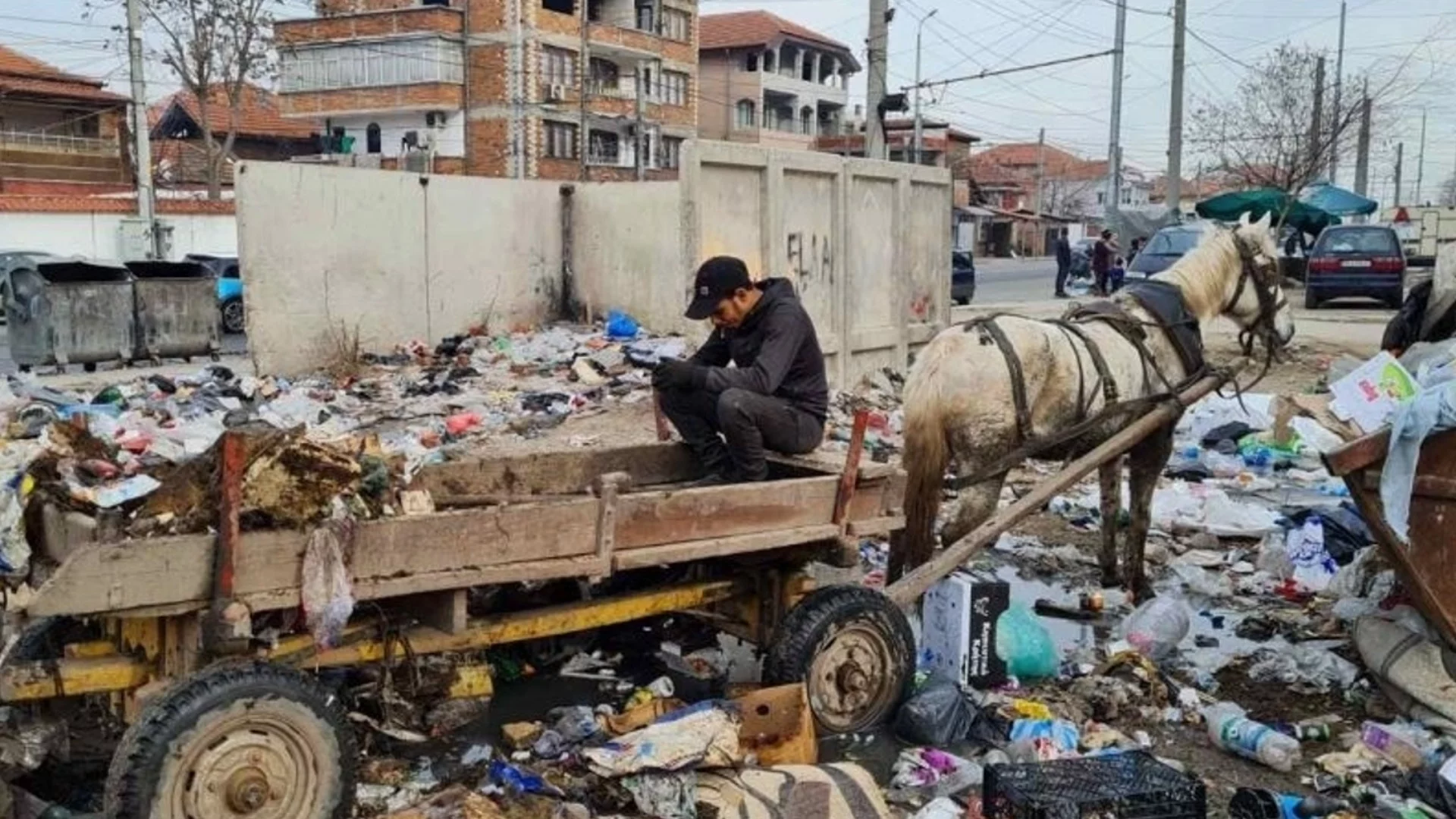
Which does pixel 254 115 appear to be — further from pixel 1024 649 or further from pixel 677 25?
pixel 1024 649

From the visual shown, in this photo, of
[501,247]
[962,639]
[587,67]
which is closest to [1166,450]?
[962,639]

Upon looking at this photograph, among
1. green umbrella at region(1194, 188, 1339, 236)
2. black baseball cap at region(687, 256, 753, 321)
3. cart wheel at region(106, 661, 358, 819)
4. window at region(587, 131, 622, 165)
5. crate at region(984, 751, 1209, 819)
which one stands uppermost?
window at region(587, 131, 622, 165)

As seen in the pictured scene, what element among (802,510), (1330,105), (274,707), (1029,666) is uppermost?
(1330,105)

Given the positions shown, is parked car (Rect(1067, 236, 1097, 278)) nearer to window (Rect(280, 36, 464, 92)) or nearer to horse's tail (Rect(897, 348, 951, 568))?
window (Rect(280, 36, 464, 92))

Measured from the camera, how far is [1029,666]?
18.0ft

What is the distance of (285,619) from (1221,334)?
15.6m

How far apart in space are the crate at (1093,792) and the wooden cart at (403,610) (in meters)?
0.95

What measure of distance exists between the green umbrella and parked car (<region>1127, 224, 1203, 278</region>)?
3.87 meters

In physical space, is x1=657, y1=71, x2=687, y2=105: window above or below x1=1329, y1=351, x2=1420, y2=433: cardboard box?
above

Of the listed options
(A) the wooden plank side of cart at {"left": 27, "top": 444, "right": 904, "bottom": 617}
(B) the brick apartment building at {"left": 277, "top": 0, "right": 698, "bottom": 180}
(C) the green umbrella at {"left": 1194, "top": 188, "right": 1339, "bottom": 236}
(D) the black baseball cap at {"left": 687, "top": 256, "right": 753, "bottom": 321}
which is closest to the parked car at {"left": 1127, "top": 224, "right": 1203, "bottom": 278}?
(C) the green umbrella at {"left": 1194, "top": 188, "right": 1339, "bottom": 236}

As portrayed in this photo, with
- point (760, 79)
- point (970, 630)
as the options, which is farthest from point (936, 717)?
point (760, 79)

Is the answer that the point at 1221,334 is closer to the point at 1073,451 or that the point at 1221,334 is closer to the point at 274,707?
the point at 1073,451

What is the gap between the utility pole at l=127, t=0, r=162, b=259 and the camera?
21484mm

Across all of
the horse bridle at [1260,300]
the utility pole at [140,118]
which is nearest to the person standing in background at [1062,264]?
the utility pole at [140,118]
